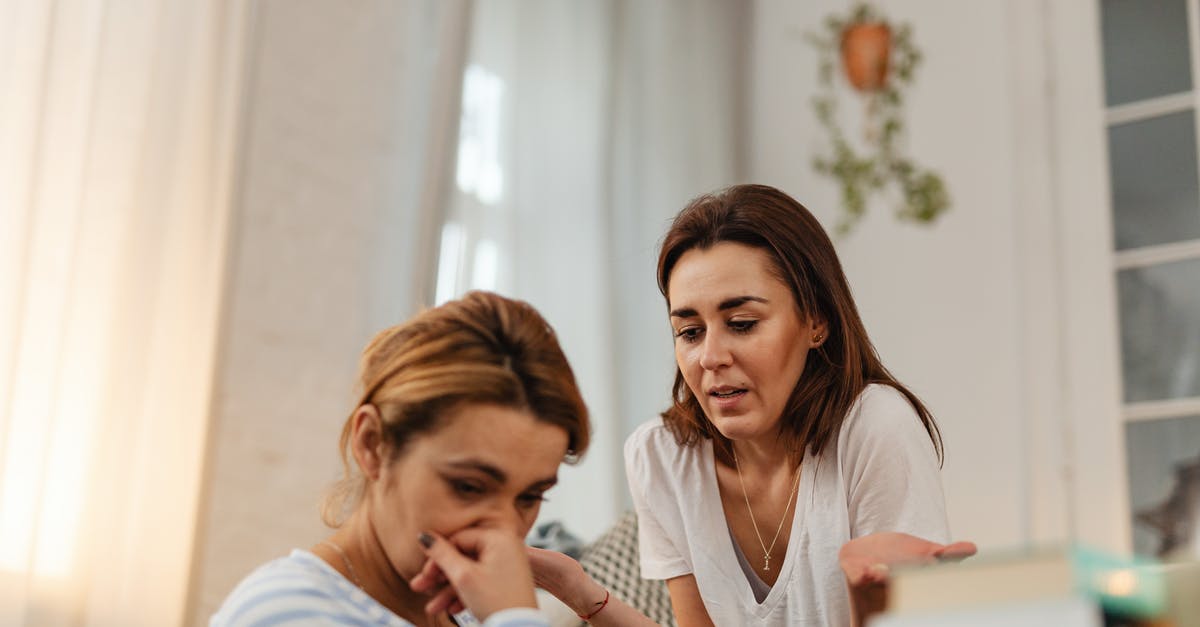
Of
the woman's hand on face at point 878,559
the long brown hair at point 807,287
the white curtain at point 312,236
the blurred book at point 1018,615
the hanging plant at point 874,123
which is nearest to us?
the blurred book at point 1018,615

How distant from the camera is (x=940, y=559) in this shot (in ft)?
2.93

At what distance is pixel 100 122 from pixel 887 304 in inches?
92.1

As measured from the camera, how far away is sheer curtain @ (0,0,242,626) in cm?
200

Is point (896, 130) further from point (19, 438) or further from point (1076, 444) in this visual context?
point (19, 438)

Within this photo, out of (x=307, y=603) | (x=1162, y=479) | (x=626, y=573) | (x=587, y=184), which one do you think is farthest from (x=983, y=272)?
(x=307, y=603)

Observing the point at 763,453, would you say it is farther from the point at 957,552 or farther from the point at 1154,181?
the point at 1154,181

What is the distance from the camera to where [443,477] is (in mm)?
984

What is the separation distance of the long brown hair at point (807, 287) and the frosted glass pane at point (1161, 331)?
1.90 metres

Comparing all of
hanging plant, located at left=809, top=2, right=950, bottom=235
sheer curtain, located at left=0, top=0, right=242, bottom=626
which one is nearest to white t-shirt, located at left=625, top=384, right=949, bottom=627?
sheer curtain, located at left=0, top=0, right=242, bottom=626

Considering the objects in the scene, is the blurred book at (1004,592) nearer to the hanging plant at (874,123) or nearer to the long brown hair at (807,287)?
the long brown hair at (807,287)

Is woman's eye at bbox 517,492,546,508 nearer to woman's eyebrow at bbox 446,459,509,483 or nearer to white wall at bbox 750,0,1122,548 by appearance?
woman's eyebrow at bbox 446,459,509,483

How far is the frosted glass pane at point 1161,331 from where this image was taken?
10.5 feet

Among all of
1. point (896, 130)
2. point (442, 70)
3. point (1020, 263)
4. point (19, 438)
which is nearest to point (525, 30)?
point (442, 70)

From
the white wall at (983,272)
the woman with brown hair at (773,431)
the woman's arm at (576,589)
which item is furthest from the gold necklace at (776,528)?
the white wall at (983,272)
